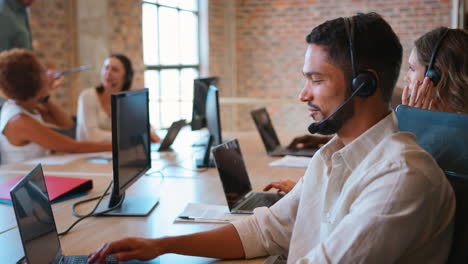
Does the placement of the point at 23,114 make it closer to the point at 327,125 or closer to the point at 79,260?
the point at 79,260

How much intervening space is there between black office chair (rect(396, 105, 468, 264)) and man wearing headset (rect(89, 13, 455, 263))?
36 mm

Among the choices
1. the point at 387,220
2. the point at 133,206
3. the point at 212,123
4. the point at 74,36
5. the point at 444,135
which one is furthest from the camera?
the point at 74,36

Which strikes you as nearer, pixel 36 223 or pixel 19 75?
pixel 36 223

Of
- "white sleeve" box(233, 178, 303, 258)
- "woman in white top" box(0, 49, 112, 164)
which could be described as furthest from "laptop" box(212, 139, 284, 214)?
"woman in white top" box(0, 49, 112, 164)

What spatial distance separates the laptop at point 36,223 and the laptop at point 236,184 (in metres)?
0.64

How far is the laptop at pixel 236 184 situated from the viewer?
6.37 ft

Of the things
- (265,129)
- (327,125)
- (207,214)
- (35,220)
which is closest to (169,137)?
(265,129)

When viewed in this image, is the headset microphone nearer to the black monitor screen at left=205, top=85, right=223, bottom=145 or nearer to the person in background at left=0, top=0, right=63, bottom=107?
the black monitor screen at left=205, top=85, right=223, bottom=145

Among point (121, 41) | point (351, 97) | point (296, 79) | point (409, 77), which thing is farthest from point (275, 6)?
point (351, 97)

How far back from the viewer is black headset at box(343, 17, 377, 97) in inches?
45.9

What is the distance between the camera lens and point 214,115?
2.92m

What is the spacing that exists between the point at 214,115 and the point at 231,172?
90 cm

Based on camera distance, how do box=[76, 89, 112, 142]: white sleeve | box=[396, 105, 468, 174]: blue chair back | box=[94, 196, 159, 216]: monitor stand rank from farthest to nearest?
box=[76, 89, 112, 142]: white sleeve → box=[94, 196, 159, 216]: monitor stand → box=[396, 105, 468, 174]: blue chair back

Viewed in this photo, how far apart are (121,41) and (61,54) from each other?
86 centimetres
